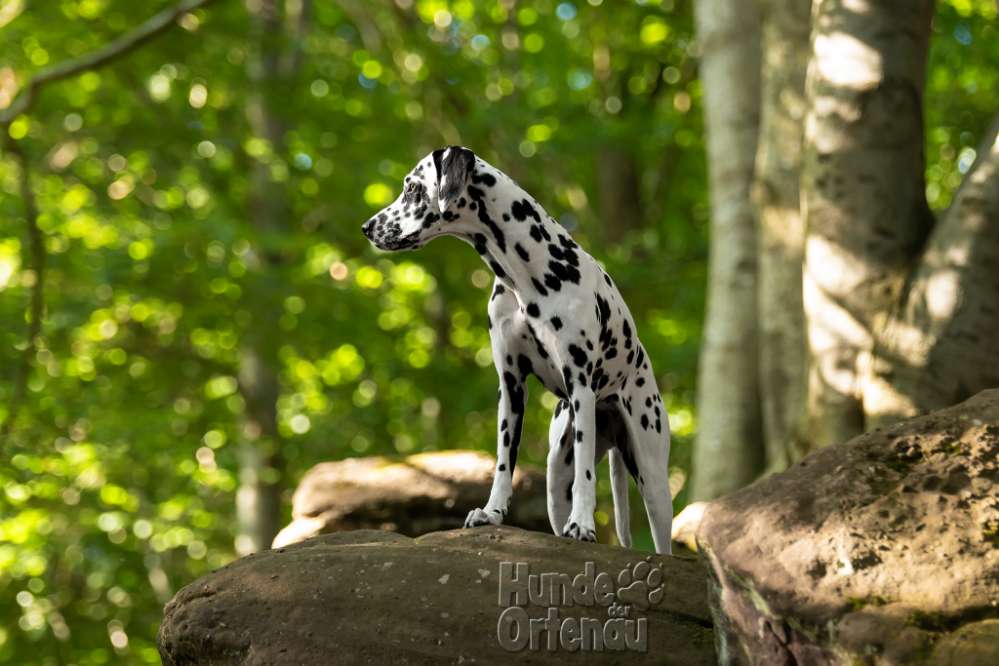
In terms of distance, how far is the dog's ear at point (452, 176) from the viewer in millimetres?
4332

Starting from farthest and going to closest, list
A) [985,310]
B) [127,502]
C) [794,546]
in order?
[127,502]
[985,310]
[794,546]

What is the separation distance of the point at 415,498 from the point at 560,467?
282 cm

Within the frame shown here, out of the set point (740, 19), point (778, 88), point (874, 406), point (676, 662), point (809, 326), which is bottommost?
point (676, 662)

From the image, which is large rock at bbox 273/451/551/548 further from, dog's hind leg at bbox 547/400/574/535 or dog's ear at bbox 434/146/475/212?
dog's ear at bbox 434/146/475/212

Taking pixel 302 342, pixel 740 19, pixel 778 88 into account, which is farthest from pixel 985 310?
pixel 302 342

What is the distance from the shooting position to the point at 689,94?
51.4ft

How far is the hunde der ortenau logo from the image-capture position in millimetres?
3887

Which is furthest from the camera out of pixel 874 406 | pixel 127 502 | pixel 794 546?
pixel 127 502

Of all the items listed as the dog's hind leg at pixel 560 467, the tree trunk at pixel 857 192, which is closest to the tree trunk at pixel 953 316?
the tree trunk at pixel 857 192

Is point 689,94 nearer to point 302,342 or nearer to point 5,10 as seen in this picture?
point 302,342

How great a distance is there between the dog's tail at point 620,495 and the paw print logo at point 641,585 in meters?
0.86

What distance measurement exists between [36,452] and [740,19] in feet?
29.3

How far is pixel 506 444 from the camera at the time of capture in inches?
184

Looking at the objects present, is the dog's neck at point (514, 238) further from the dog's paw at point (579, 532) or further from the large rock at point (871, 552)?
the large rock at point (871, 552)
